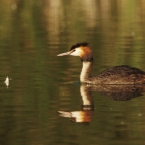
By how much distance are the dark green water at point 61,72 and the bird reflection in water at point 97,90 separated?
11 cm

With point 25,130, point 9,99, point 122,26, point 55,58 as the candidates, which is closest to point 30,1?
point 122,26

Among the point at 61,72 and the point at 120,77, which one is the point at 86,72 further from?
the point at 61,72

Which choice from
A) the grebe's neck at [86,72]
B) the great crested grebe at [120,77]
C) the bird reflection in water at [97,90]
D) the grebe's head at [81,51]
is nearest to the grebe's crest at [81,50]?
the grebe's head at [81,51]

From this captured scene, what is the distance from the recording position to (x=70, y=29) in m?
30.8

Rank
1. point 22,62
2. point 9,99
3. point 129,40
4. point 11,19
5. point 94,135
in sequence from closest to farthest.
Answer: point 94,135 → point 9,99 → point 22,62 → point 129,40 → point 11,19

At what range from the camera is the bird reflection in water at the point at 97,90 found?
13.7 metres

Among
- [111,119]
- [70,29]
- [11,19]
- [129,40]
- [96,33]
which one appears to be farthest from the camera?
[11,19]

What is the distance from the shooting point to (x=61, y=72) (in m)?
18.9

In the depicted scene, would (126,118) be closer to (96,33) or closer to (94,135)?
(94,135)

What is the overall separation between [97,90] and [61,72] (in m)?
2.27

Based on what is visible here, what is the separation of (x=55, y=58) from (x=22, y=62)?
3.93 ft

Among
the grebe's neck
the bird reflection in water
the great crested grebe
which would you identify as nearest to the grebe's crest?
the grebe's neck

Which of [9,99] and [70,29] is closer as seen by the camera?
[9,99]

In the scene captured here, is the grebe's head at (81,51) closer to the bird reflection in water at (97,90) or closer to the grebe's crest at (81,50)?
the grebe's crest at (81,50)
